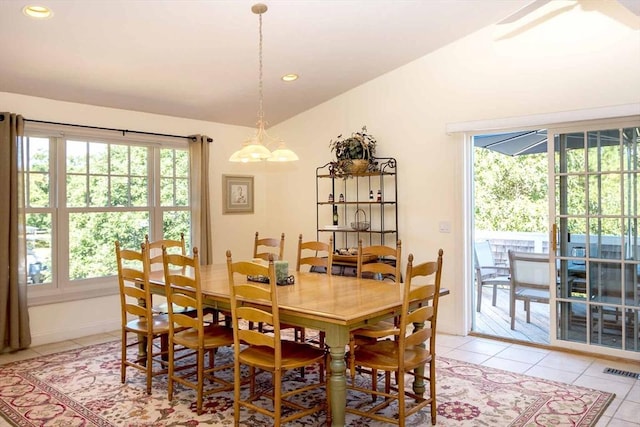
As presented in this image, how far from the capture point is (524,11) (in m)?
4.07

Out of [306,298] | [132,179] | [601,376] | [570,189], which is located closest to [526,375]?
[601,376]

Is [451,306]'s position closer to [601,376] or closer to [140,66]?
[601,376]

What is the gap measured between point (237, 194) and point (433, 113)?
8.82ft

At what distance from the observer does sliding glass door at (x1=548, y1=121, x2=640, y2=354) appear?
12.6 ft

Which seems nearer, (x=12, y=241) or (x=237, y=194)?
(x=12, y=241)

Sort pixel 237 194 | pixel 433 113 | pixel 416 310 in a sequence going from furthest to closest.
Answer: pixel 237 194
pixel 433 113
pixel 416 310

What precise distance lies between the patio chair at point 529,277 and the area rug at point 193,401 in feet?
4.47

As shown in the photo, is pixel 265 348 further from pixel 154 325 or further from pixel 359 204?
pixel 359 204

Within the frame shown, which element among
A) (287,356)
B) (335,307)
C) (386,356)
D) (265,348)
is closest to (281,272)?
(265,348)

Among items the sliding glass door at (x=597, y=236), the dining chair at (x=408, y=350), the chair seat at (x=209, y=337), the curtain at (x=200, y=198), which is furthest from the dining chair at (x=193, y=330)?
the sliding glass door at (x=597, y=236)

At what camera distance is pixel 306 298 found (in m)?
2.81

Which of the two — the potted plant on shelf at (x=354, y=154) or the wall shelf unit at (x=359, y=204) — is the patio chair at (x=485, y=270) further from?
the potted plant on shelf at (x=354, y=154)

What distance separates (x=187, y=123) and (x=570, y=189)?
4151 mm

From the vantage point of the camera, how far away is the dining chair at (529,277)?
4.61m
